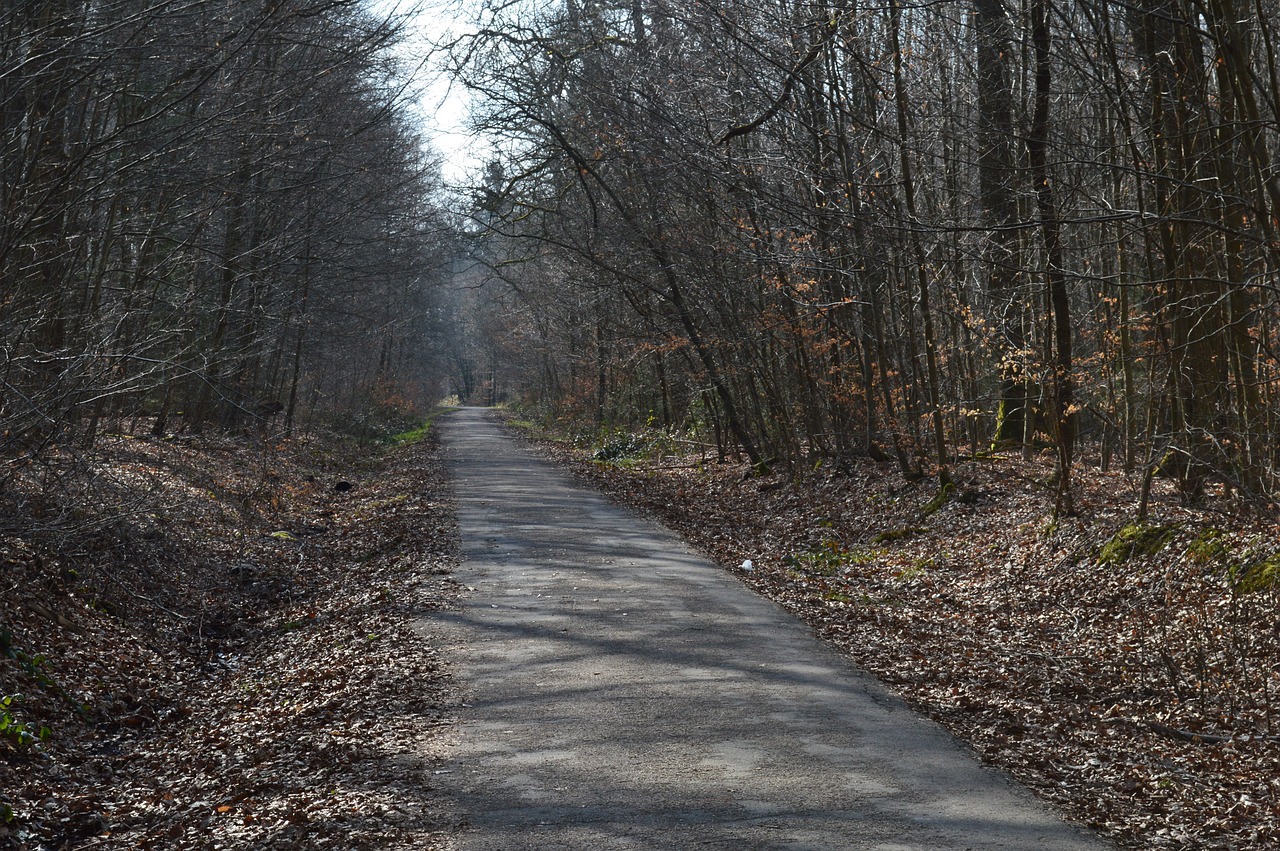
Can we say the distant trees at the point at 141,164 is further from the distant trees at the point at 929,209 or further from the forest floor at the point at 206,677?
the distant trees at the point at 929,209

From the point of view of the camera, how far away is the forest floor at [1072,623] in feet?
19.3

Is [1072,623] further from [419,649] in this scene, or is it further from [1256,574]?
[419,649]

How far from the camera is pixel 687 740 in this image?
6359 mm

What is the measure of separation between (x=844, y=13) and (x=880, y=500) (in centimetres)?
761

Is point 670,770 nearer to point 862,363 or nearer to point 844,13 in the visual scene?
point 844,13

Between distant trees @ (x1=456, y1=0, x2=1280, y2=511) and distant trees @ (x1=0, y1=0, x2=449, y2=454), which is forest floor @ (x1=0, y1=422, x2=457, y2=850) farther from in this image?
distant trees @ (x1=456, y1=0, x2=1280, y2=511)

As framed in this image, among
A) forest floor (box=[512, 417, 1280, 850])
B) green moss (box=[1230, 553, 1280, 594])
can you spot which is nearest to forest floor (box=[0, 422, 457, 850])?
forest floor (box=[512, 417, 1280, 850])

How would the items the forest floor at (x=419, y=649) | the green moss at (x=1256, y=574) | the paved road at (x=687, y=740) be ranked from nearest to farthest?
the paved road at (x=687, y=740)
the forest floor at (x=419, y=649)
the green moss at (x=1256, y=574)

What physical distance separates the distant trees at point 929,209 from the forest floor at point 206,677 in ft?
19.0

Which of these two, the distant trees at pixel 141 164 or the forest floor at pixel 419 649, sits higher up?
the distant trees at pixel 141 164

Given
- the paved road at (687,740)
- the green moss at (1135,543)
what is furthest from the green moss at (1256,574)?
the paved road at (687,740)

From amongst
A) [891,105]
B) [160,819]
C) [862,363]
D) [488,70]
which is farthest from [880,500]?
[160,819]

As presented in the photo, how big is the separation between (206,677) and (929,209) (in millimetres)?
13123

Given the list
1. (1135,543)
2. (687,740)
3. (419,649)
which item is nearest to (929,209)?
(1135,543)
